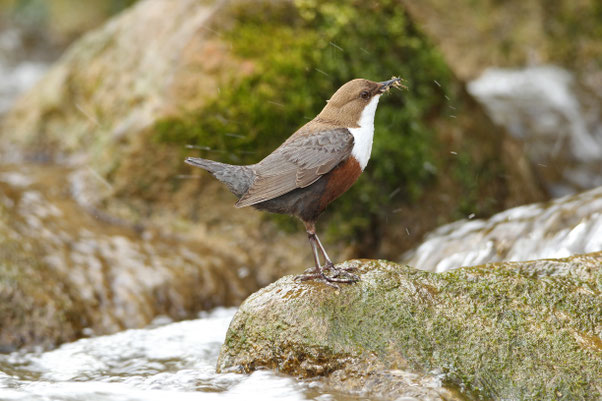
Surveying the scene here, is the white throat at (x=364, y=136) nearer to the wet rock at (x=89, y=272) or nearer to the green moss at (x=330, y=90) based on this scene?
the green moss at (x=330, y=90)

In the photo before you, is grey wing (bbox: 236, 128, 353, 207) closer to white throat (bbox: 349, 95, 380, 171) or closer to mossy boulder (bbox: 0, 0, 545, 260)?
white throat (bbox: 349, 95, 380, 171)

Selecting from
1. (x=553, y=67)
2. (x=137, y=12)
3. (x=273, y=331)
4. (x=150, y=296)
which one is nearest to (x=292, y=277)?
(x=273, y=331)

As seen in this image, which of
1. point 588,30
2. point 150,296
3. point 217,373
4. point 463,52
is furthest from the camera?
point 463,52

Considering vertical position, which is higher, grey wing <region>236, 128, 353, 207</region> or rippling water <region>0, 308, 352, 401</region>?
grey wing <region>236, 128, 353, 207</region>

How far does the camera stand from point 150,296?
5.08 meters

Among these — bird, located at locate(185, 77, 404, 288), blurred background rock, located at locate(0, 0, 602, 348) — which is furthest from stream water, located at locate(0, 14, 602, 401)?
bird, located at locate(185, 77, 404, 288)

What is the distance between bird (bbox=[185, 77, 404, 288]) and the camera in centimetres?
335

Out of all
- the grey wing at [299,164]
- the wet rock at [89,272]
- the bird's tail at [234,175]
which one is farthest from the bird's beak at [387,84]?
the wet rock at [89,272]

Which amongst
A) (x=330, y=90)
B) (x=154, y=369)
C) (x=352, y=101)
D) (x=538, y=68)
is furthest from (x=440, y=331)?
(x=538, y=68)

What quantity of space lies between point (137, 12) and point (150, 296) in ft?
11.9

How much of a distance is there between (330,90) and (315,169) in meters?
2.56

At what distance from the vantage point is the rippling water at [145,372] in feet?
10.4

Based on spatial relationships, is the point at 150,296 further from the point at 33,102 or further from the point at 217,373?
the point at 33,102

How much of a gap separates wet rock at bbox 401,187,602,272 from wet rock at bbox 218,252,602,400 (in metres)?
1.21
